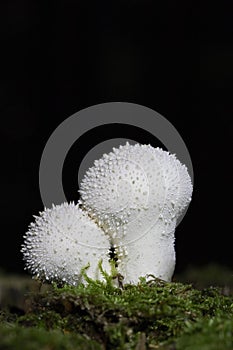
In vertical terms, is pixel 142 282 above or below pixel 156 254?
below

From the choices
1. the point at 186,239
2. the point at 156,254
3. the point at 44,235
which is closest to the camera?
the point at 44,235

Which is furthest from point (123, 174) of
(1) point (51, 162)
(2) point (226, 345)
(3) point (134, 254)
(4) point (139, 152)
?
(2) point (226, 345)

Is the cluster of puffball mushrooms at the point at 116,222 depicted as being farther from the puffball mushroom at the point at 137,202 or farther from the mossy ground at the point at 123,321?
the mossy ground at the point at 123,321

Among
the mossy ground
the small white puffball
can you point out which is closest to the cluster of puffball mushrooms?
the small white puffball

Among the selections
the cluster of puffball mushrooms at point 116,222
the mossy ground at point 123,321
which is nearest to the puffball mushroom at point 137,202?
the cluster of puffball mushrooms at point 116,222

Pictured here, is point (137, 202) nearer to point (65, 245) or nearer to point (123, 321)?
point (65, 245)

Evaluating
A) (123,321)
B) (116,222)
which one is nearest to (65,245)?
(116,222)

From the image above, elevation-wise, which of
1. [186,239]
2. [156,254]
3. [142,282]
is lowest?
[142,282]

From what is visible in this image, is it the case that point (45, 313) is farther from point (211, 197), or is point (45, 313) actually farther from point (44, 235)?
point (211, 197)
